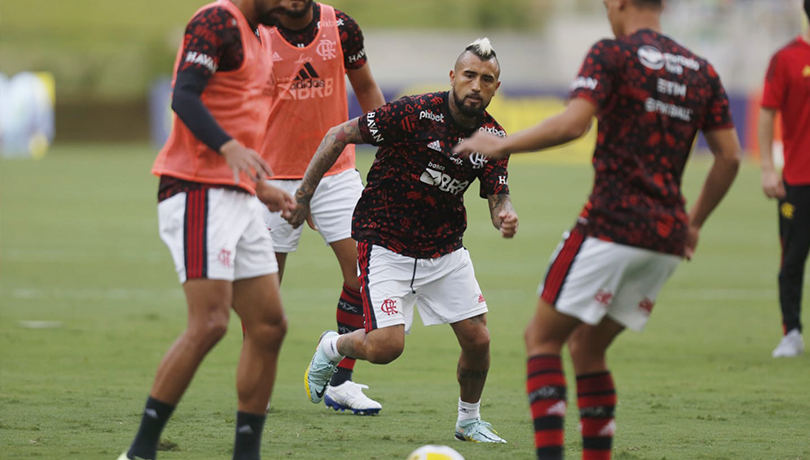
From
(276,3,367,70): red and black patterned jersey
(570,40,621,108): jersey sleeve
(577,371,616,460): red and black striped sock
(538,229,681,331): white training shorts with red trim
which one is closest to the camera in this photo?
(570,40,621,108): jersey sleeve

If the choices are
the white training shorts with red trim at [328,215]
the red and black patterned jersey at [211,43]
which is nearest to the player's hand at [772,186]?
the white training shorts with red trim at [328,215]

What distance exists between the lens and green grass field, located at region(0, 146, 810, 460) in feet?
19.1

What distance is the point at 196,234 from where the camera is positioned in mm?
4746

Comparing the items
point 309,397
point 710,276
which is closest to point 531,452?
point 309,397

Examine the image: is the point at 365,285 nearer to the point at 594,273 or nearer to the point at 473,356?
the point at 473,356

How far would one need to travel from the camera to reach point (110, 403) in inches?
262

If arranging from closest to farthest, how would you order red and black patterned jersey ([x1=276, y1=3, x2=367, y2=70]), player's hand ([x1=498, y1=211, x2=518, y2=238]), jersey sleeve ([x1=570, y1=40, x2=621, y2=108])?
jersey sleeve ([x1=570, y1=40, x2=621, y2=108]), player's hand ([x1=498, y1=211, x2=518, y2=238]), red and black patterned jersey ([x1=276, y1=3, x2=367, y2=70])

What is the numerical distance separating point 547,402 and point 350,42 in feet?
10.9

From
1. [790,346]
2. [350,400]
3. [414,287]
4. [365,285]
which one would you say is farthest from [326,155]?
[790,346]

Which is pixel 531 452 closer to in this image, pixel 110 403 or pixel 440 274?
pixel 440 274

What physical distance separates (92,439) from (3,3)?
72682 mm

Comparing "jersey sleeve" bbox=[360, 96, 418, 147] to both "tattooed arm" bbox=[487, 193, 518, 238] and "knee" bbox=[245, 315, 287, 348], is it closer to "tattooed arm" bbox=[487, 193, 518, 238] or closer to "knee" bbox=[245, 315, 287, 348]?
"tattooed arm" bbox=[487, 193, 518, 238]

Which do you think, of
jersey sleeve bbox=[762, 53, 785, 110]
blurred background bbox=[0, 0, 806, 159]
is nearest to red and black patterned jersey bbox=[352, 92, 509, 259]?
jersey sleeve bbox=[762, 53, 785, 110]

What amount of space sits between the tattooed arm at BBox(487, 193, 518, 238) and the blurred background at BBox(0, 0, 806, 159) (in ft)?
97.9
